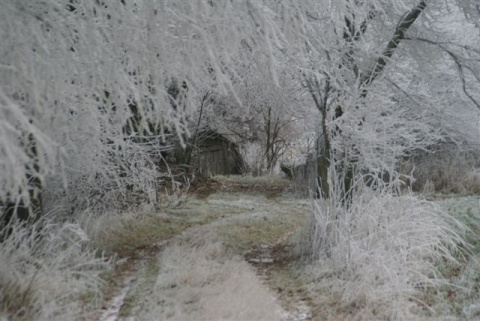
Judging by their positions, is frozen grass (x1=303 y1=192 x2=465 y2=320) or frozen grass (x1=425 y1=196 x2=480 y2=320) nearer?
frozen grass (x1=303 y1=192 x2=465 y2=320)

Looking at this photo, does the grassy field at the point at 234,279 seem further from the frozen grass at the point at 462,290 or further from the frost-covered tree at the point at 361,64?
the frost-covered tree at the point at 361,64

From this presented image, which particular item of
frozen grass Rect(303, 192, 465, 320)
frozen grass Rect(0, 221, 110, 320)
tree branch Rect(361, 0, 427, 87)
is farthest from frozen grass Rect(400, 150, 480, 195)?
frozen grass Rect(0, 221, 110, 320)

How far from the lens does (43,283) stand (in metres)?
4.03

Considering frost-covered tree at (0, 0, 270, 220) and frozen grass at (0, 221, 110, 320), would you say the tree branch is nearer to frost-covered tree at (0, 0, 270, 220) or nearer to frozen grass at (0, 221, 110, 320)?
frost-covered tree at (0, 0, 270, 220)

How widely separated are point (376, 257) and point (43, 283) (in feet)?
10.1

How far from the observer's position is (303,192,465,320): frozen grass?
4.62m

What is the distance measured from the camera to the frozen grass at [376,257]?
4617 millimetres

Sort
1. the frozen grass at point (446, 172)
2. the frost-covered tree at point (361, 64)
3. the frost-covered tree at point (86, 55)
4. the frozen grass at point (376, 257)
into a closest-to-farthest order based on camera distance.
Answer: the frost-covered tree at point (86, 55)
the frozen grass at point (376, 257)
the frost-covered tree at point (361, 64)
the frozen grass at point (446, 172)

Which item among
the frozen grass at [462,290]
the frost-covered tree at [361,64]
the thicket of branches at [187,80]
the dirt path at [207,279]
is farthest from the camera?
the frost-covered tree at [361,64]

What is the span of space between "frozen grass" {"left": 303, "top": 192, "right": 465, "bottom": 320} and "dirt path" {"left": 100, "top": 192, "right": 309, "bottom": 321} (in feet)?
1.58

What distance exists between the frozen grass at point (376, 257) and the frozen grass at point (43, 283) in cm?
206

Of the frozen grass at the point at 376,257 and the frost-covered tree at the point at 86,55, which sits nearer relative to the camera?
the frost-covered tree at the point at 86,55

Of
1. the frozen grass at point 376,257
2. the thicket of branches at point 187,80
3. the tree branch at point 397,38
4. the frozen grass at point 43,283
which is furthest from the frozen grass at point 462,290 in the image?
the frozen grass at point 43,283

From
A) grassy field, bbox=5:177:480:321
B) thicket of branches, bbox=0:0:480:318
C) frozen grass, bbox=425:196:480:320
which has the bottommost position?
frozen grass, bbox=425:196:480:320
